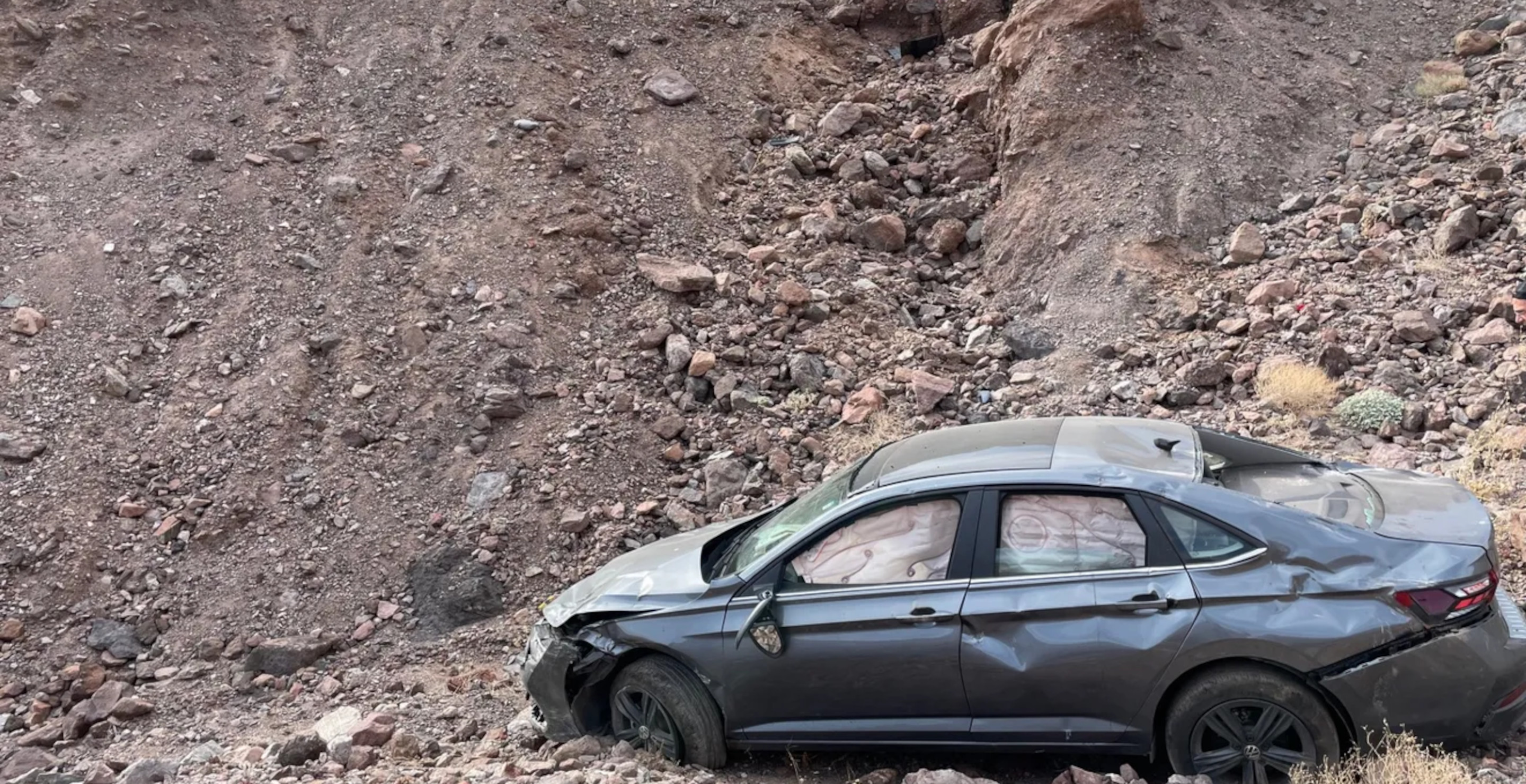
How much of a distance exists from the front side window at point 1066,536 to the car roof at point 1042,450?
16cm

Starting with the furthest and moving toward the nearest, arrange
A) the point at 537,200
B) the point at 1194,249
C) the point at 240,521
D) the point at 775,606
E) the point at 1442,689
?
the point at 537,200 → the point at 1194,249 → the point at 240,521 → the point at 775,606 → the point at 1442,689

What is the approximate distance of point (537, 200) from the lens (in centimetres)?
1080

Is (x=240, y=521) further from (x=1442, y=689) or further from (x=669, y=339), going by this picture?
(x=1442, y=689)

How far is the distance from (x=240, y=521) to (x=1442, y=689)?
7765 mm

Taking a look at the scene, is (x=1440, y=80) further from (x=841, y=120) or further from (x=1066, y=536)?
(x=1066, y=536)

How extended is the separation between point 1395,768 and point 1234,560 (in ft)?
2.89

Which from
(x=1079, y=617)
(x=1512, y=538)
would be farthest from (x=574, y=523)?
(x=1512, y=538)

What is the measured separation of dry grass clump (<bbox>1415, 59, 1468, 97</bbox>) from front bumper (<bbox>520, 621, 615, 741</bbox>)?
10.6m

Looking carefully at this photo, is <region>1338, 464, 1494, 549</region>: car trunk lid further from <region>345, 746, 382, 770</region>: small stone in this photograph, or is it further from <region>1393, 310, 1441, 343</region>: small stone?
<region>345, 746, 382, 770</region>: small stone

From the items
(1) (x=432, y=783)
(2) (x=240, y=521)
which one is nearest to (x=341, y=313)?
(2) (x=240, y=521)

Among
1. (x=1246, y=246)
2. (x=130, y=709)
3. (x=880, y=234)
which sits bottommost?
(x=130, y=709)

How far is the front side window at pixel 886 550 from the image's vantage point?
15.2 feet

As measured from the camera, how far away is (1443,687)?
4.02m

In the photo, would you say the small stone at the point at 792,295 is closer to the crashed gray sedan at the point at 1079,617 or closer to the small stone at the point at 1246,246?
the small stone at the point at 1246,246
